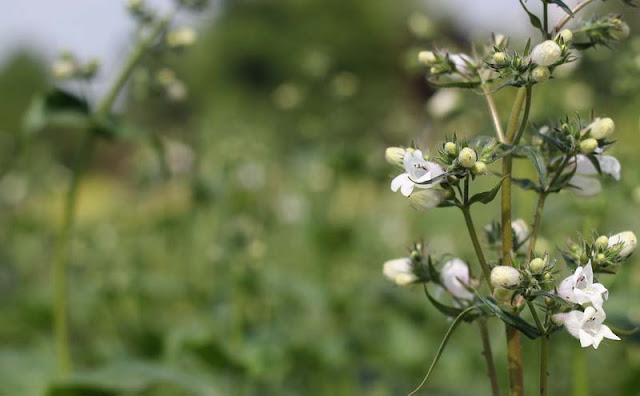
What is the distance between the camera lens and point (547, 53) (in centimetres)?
162

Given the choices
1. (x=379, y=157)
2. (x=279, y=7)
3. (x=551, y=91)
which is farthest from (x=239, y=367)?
(x=279, y=7)

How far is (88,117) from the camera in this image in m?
3.22

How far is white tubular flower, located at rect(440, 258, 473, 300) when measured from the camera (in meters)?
1.89

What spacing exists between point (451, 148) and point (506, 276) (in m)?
0.27

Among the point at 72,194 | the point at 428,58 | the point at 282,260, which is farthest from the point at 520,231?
the point at 282,260

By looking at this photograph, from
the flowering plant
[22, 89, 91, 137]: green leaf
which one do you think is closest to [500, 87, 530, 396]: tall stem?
the flowering plant

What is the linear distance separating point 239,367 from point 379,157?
6.09 ft

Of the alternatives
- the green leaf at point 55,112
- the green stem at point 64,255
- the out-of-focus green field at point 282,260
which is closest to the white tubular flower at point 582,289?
the out-of-focus green field at point 282,260

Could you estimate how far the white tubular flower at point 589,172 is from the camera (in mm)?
1852

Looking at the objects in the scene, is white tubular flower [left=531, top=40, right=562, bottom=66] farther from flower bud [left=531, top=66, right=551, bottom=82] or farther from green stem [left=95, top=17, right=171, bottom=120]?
green stem [left=95, top=17, right=171, bottom=120]

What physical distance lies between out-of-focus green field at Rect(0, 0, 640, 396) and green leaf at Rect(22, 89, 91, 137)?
195 mm

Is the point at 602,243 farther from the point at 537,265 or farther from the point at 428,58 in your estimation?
the point at 428,58

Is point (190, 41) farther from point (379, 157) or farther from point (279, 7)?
point (279, 7)

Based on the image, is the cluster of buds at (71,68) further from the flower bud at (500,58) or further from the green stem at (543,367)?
the green stem at (543,367)
